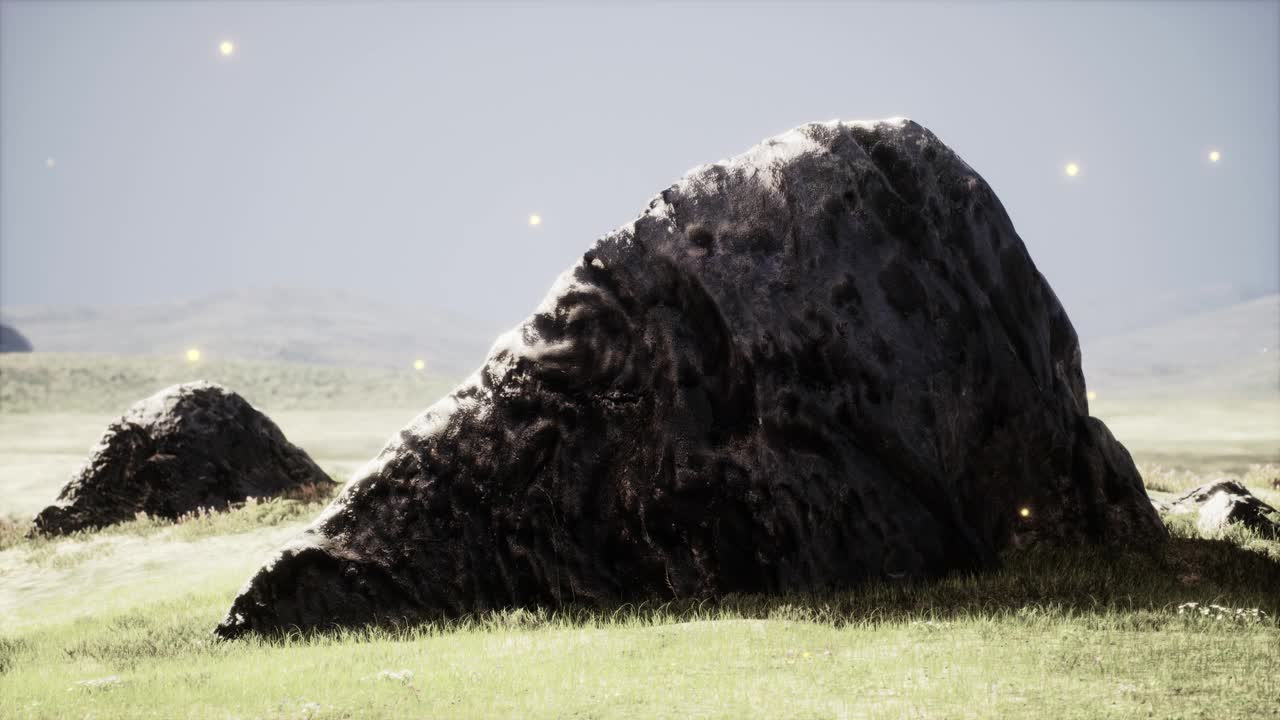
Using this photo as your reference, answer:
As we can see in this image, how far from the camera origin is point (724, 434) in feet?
30.3

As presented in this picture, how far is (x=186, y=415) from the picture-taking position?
18.6 metres

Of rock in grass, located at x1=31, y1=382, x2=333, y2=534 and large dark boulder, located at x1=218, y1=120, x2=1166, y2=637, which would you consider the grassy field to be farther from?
rock in grass, located at x1=31, y1=382, x2=333, y2=534

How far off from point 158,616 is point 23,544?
8.38m

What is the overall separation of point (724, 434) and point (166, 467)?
537 inches

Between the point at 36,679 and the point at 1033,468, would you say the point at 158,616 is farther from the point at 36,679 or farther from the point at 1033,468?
the point at 1033,468

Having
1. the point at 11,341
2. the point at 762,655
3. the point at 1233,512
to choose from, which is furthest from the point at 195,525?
the point at 11,341

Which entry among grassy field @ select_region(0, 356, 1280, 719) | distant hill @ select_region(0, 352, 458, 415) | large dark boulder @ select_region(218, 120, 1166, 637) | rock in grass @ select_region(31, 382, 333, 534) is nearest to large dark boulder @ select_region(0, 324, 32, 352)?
distant hill @ select_region(0, 352, 458, 415)

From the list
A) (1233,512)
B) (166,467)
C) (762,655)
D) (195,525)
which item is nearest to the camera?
(762,655)

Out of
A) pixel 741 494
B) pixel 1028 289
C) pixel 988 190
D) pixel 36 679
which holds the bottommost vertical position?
pixel 36 679

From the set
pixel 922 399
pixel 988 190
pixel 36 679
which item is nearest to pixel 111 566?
pixel 36 679

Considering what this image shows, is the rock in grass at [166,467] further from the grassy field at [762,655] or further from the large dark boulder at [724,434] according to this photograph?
the large dark boulder at [724,434]

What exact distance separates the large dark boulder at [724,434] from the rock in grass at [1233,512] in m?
3.06

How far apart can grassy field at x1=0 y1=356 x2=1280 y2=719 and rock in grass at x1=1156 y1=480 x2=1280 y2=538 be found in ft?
1.39

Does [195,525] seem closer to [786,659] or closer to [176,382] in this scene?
[786,659]
